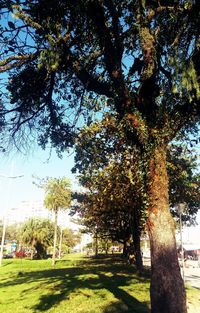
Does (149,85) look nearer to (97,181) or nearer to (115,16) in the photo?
(115,16)

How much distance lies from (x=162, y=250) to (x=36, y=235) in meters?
46.5

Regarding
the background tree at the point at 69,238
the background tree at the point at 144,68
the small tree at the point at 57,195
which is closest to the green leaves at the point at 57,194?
the small tree at the point at 57,195

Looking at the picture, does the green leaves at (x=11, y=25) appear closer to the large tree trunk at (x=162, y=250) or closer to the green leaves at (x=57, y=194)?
the large tree trunk at (x=162, y=250)

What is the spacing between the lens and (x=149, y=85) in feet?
26.2

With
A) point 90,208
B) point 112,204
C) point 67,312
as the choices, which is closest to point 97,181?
point 112,204

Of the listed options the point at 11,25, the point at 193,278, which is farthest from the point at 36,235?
the point at 11,25

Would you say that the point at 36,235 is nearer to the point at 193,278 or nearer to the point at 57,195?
the point at 57,195

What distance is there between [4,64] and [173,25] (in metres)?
4.57

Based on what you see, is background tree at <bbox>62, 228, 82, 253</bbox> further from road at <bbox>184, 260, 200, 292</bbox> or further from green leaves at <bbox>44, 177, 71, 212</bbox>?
road at <bbox>184, 260, 200, 292</bbox>

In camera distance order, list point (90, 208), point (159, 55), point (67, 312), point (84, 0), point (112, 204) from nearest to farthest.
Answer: point (84, 0), point (159, 55), point (67, 312), point (112, 204), point (90, 208)

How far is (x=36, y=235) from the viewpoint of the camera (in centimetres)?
5078

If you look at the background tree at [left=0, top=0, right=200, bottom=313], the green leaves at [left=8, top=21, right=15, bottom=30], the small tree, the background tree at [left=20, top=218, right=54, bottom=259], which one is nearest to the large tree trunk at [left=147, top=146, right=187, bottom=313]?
the background tree at [left=0, top=0, right=200, bottom=313]

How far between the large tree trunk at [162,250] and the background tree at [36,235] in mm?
45763

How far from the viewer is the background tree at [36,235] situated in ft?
168
